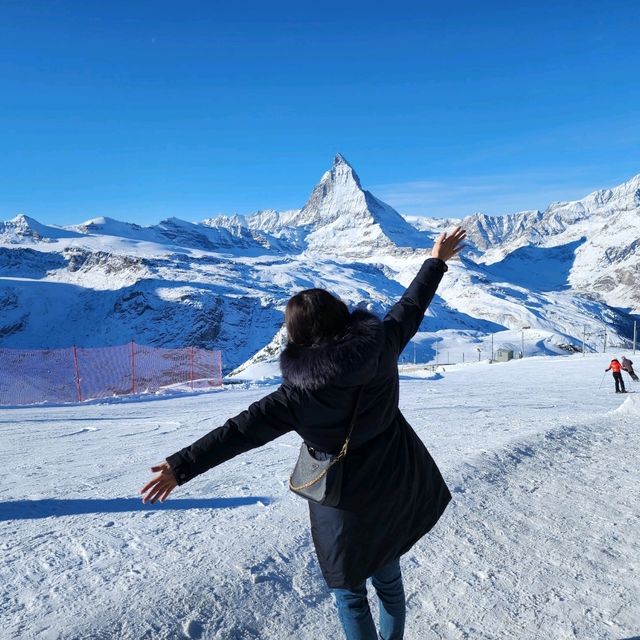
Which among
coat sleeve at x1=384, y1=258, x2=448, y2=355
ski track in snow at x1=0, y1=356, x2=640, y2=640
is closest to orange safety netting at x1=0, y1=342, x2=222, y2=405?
ski track in snow at x1=0, y1=356, x2=640, y2=640

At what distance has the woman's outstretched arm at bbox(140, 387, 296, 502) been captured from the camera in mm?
2514

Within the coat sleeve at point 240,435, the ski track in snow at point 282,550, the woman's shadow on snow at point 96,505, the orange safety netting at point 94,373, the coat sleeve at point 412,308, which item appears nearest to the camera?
the coat sleeve at point 240,435

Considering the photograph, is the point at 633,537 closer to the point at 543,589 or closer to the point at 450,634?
the point at 543,589

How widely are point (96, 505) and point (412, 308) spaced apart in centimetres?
411

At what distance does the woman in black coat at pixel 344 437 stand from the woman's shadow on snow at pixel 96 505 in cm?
281

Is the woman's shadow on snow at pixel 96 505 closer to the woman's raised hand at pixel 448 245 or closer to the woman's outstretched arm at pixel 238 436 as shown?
the woman's outstretched arm at pixel 238 436

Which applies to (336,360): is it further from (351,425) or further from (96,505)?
(96,505)

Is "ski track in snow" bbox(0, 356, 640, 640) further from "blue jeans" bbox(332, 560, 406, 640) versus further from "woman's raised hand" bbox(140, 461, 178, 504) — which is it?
"woman's raised hand" bbox(140, 461, 178, 504)

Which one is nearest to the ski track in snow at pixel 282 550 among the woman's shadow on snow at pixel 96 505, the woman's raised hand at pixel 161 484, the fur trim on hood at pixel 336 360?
the woman's shadow on snow at pixel 96 505

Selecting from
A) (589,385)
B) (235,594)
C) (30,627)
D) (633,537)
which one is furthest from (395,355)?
(589,385)

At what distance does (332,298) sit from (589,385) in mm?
20131

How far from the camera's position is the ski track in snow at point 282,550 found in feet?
11.1

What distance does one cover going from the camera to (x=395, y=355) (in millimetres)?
→ 2668

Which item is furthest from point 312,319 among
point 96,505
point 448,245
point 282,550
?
point 96,505
